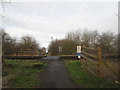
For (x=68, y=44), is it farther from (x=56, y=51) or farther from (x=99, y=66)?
(x=99, y=66)

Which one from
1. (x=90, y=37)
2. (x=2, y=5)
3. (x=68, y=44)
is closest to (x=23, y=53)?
(x=2, y=5)

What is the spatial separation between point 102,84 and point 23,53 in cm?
1558

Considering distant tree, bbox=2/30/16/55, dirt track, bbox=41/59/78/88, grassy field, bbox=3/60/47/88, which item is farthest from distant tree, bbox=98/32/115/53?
distant tree, bbox=2/30/16/55

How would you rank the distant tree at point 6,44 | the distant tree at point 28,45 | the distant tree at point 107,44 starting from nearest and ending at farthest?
the distant tree at point 107,44 → the distant tree at point 6,44 → the distant tree at point 28,45

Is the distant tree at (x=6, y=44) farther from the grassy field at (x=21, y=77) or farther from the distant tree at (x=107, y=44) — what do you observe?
the distant tree at (x=107, y=44)

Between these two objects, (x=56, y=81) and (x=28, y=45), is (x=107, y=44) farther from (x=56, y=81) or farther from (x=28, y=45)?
(x=28, y=45)

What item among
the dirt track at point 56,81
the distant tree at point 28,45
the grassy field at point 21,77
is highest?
the distant tree at point 28,45

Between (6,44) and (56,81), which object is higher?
(6,44)

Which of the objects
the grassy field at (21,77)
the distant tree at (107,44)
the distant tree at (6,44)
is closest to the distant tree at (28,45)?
the distant tree at (6,44)

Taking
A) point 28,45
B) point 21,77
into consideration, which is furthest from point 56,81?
point 28,45

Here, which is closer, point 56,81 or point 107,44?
point 56,81

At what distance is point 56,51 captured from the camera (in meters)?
33.3

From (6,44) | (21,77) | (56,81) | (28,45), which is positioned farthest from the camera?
(28,45)

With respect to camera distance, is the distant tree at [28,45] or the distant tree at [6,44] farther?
the distant tree at [28,45]
